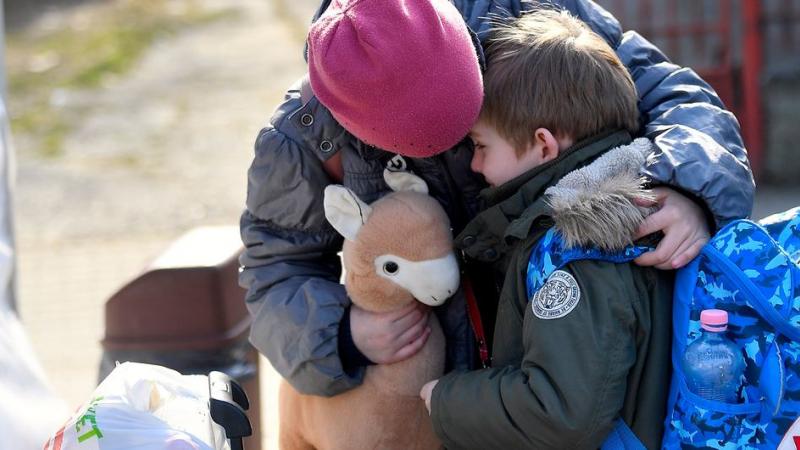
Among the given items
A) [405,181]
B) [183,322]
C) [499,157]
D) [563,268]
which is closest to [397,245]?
[405,181]

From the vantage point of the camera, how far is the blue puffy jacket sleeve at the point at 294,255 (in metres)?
2.63

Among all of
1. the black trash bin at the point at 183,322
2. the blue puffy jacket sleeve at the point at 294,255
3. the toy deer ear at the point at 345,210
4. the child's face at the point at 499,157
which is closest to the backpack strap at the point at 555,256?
the child's face at the point at 499,157

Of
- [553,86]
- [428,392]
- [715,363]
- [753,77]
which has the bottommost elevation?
[753,77]

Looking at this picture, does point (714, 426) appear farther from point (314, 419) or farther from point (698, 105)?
point (314, 419)

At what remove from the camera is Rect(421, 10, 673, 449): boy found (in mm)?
2254

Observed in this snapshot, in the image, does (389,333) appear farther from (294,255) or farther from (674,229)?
(674,229)

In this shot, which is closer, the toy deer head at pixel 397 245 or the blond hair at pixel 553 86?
the blond hair at pixel 553 86

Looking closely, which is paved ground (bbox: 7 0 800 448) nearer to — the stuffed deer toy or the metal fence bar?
the metal fence bar

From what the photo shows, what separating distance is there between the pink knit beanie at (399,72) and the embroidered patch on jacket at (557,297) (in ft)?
1.13

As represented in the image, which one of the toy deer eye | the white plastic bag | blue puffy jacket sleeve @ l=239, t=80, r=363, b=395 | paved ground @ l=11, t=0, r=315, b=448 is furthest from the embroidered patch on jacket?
paved ground @ l=11, t=0, r=315, b=448

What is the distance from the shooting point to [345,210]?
8.46 feet

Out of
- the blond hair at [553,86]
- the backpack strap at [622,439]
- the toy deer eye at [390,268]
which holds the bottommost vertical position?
the backpack strap at [622,439]

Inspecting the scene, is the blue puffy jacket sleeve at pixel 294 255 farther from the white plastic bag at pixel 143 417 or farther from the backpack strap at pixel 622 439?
the backpack strap at pixel 622 439

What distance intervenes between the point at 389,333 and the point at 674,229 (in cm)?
67
